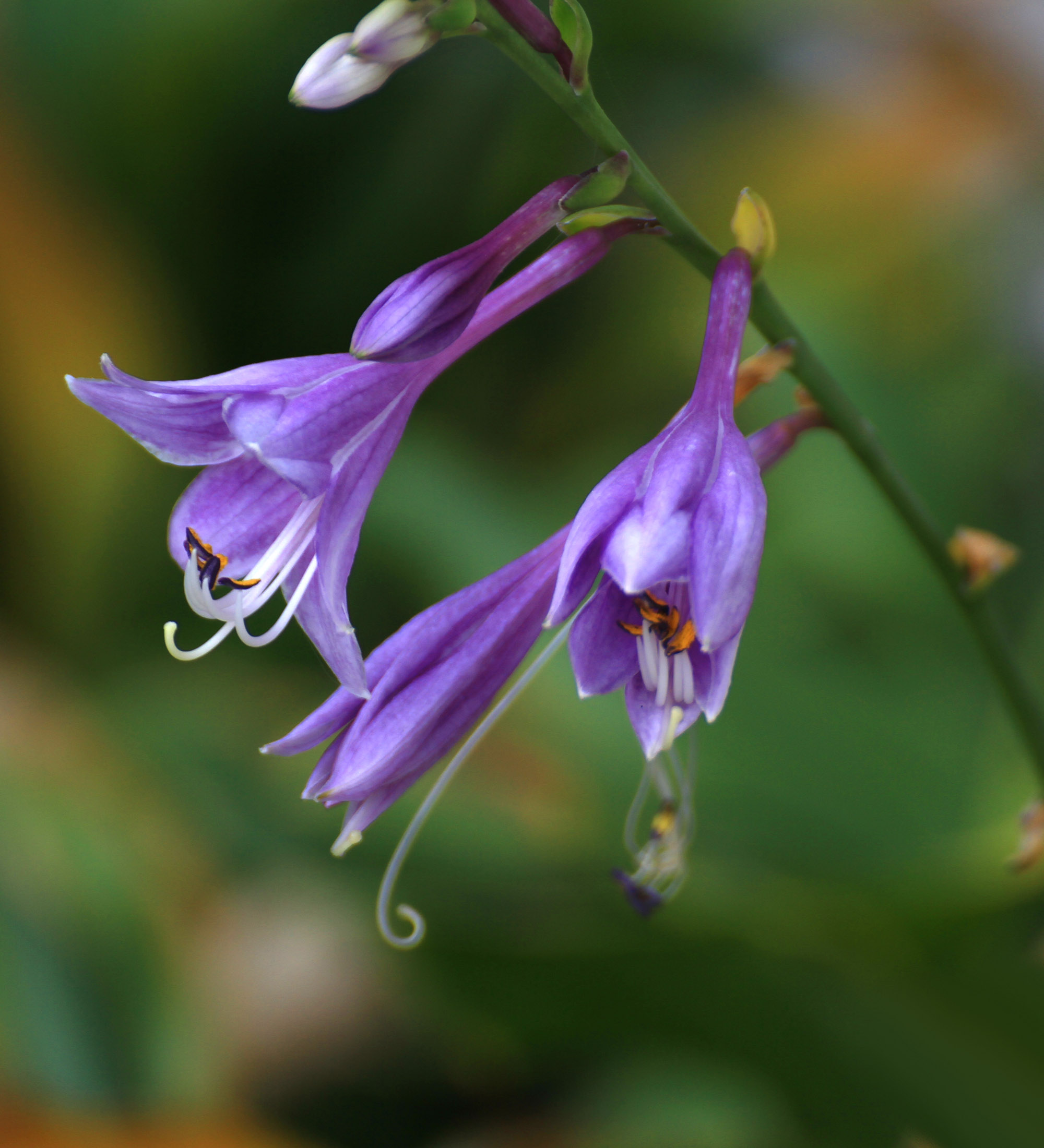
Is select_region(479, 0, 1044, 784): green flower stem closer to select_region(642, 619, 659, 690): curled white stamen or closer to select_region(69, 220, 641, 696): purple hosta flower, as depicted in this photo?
select_region(69, 220, 641, 696): purple hosta flower

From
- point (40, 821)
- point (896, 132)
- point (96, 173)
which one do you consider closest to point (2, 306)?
point (96, 173)

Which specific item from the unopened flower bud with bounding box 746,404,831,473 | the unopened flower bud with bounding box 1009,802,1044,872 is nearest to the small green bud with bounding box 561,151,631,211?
the unopened flower bud with bounding box 746,404,831,473

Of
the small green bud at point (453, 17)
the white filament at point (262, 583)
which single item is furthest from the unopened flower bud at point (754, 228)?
the white filament at point (262, 583)

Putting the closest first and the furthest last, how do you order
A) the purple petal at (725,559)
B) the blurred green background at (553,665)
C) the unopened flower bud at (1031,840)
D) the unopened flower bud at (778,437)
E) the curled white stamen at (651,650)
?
the purple petal at (725,559)
the curled white stamen at (651,650)
the unopened flower bud at (778,437)
the unopened flower bud at (1031,840)
the blurred green background at (553,665)

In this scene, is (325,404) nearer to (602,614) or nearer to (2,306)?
(602,614)

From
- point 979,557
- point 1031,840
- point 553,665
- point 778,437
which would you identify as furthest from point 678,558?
point 553,665

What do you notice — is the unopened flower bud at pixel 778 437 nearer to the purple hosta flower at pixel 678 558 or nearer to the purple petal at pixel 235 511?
the purple hosta flower at pixel 678 558

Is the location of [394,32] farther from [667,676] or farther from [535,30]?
[667,676]

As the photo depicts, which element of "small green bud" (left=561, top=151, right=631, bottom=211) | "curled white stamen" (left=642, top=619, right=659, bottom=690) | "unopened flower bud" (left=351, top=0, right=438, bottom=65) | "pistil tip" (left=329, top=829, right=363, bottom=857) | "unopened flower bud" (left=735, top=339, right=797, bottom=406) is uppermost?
"unopened flower bud" (left=351, top=0, right=438, bottom=65)
